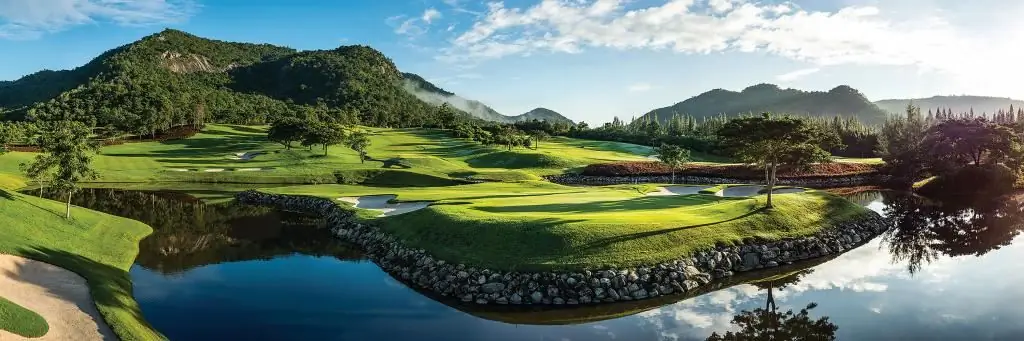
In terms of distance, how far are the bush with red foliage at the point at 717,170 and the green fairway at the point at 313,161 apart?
735 cm

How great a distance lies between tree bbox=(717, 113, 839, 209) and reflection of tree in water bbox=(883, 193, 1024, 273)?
7492 millimetres

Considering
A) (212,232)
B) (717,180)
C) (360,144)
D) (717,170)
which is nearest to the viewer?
(212,232)

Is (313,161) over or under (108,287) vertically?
over

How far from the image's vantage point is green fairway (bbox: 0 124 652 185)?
73.8m

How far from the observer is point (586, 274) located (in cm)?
2480

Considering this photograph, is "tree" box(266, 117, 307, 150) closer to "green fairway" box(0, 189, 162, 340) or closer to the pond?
"green fairway" box(0, 189, 162, 340)

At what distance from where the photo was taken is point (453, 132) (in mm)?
155000

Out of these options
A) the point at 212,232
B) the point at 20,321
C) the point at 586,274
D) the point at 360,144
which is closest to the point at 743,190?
the point at 586,274

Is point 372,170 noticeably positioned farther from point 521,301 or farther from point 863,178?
point 863,178

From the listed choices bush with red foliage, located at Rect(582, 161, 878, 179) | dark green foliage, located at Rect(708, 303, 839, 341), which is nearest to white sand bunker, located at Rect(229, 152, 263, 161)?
bush with red foliage, located at Rect(582, 161, 878, 179)

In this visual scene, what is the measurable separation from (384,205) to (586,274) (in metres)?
25.3

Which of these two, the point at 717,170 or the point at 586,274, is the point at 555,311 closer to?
the point at 586,274

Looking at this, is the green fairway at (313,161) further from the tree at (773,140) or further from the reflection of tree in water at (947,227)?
the reflection of tree in water at (947,227)

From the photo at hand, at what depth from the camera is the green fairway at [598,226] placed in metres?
26.6
